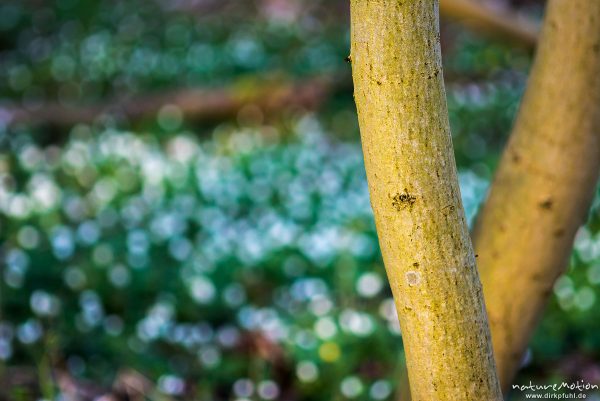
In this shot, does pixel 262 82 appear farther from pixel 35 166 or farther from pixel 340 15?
pixel 340 15

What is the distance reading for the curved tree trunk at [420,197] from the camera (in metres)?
1.31

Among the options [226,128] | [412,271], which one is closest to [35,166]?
[226,128]

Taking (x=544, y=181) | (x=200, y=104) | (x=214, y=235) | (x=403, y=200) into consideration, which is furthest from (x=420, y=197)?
(x=200, y=104)

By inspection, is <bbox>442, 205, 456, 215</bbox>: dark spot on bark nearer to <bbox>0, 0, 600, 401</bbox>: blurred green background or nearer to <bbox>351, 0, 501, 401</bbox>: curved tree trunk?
<bbox>351, 0, 501, 401</bbox>: curved tree trunk

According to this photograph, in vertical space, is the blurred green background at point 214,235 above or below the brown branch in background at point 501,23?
below

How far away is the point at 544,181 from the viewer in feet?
6.05

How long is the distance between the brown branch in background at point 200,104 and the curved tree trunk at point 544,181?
437cm

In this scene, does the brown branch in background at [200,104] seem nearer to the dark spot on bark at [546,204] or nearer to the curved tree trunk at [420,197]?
the dark spot on bark at [546,204]

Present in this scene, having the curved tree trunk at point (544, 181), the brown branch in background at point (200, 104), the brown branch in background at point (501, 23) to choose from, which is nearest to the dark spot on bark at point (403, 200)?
the curved tree trunk at point (544, 181)

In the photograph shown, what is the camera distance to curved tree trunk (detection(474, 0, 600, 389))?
176cm

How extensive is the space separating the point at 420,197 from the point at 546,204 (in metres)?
0.62

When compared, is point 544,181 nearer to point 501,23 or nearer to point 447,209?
Result: point 447,209

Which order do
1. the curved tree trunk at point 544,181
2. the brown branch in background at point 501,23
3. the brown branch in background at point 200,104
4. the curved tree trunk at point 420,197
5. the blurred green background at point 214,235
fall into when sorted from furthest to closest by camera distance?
the brown branch in background at point 200,104 → the brown branch in background at point 501,23 → the blurred green background at point 214,235 → the curved tree trunk at point 544,181 → the curved tree trunk at point 420,197

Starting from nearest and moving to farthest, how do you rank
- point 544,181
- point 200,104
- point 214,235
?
point 544,181 → point 214,235 → point 200,104
